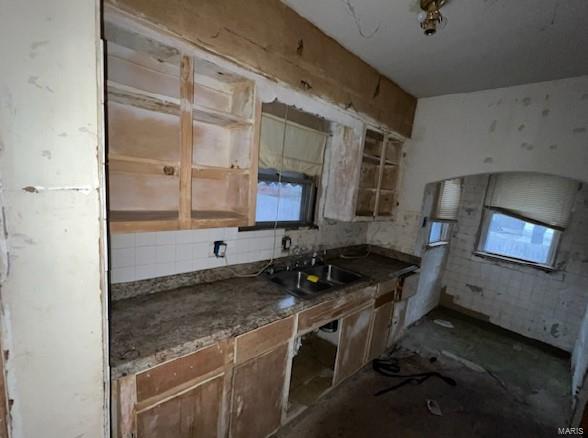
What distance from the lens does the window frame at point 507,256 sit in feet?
10.6

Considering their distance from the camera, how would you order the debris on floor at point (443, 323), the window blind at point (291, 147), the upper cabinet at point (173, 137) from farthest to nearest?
the debris on floor at point (443, 323), the window blind at point (291, 147), the upper cabinet at point (173, 137)

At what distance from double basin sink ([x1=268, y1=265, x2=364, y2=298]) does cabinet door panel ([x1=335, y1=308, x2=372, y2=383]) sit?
0.30 m

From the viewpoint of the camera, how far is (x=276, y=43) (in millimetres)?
1541

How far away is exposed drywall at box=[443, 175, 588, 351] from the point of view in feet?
10.1

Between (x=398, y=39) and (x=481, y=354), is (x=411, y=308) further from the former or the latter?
(x=398, y=39)

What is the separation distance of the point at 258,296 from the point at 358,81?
189 cm

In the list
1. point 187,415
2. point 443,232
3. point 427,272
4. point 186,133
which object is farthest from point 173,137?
point 443,232

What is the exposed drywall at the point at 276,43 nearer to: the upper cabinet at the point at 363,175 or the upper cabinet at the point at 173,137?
the upper cabinet at the point at 173,137

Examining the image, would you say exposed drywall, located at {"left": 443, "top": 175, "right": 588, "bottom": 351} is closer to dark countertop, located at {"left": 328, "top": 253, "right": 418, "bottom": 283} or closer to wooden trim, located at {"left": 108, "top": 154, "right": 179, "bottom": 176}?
dark countertop, located at {"left": 328, "top": 253, "right": 418, "bottom": 283}

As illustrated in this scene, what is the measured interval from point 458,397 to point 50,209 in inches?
125

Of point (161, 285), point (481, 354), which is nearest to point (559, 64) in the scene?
point (481, 354)

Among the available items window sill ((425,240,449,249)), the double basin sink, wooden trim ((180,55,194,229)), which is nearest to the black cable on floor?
the double basin sink

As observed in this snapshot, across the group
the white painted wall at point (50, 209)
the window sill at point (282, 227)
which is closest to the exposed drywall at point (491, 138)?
the window sill at point (282, 227)

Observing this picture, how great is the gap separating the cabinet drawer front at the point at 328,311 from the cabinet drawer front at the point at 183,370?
21.4 inches
